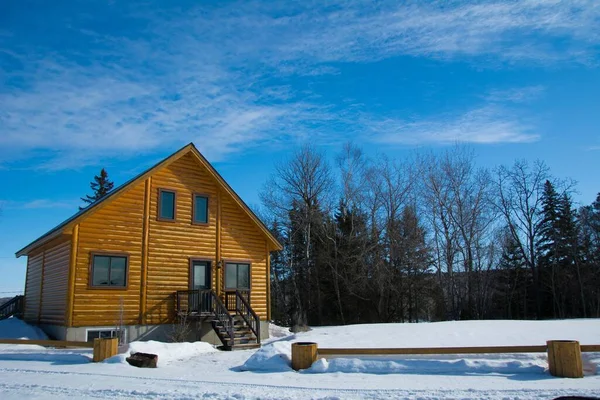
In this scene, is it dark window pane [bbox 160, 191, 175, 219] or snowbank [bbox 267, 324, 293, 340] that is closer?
dark window pane [bbox 160, 191, 175, 219]

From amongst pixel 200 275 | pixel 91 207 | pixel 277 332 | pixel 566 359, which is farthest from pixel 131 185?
pixel 566 359

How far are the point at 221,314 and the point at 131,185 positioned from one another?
19.1ft

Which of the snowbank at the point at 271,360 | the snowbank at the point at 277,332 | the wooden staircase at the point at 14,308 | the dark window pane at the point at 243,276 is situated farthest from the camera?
the wooden staircase at the point at 14,308

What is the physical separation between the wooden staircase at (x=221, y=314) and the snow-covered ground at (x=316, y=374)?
6.66 feet

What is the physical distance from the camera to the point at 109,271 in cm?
1764

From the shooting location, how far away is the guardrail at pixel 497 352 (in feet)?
31.1

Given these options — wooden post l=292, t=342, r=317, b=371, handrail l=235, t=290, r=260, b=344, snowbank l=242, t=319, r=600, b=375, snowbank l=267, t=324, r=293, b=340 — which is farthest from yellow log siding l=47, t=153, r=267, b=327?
wooden post l=292, t=342, r=317, b=371

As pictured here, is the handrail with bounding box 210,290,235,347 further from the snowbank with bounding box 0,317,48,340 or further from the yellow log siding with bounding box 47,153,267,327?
the snowbank with bounding box 0,317,48,340

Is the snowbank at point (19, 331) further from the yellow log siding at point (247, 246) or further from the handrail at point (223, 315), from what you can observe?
the yellow log siding at point (247, 246)

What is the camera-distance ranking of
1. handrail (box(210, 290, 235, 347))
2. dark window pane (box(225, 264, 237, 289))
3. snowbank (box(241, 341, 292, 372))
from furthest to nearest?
dark window pane (box(225, 264, 237, 289)) → handrail (box(210, 290, 235, 347)) → snowbank (box(241, 341, 292, 372))

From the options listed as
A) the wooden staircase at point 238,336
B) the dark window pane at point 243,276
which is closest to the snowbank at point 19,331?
the wooden staircase at point 238,336

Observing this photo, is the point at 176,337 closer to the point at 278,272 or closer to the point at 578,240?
the point at 278,272

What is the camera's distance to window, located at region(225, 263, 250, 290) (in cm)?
2052

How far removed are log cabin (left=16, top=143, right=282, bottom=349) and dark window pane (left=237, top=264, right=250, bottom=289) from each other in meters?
0.04
